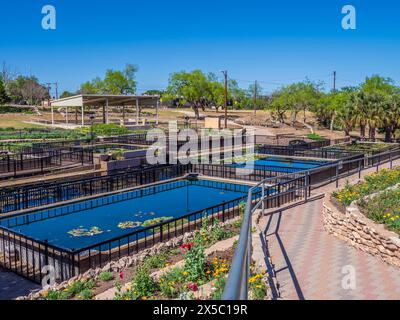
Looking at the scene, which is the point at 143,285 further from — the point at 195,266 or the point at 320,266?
the point at 320,266

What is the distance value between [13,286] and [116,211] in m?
6.44

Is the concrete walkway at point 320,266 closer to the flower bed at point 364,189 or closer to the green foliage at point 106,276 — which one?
the flower bed at point 364,189

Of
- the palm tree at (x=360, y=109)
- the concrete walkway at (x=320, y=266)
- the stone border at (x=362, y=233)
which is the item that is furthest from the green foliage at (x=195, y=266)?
the palm tree at (x=360, y=109)

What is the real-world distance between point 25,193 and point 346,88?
54756mm

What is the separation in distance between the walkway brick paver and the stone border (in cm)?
11

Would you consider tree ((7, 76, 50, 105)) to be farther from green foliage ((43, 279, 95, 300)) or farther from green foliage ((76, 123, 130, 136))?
green foliage ((43, 279, 95, 300))

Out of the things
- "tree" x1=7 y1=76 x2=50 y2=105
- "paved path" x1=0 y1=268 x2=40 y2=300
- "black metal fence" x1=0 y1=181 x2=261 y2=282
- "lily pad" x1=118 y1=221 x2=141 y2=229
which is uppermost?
"tree" x1=7 y1=76 x2=50 y2=105

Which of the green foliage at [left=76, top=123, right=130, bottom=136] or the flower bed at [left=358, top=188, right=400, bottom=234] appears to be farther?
the green foliage at [left=76, top=123, right=130, bottom=136]

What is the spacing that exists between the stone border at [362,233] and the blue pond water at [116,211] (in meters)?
6.11

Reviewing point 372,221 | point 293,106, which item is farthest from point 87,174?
point 293,106

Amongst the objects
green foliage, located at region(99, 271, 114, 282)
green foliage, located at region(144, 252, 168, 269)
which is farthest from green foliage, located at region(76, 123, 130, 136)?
green foliage, located at region(99, 271, 114, 282)

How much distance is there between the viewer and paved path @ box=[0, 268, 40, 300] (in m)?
8.28

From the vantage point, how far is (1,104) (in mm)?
69438

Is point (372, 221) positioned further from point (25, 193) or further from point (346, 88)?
point (346, 88)
